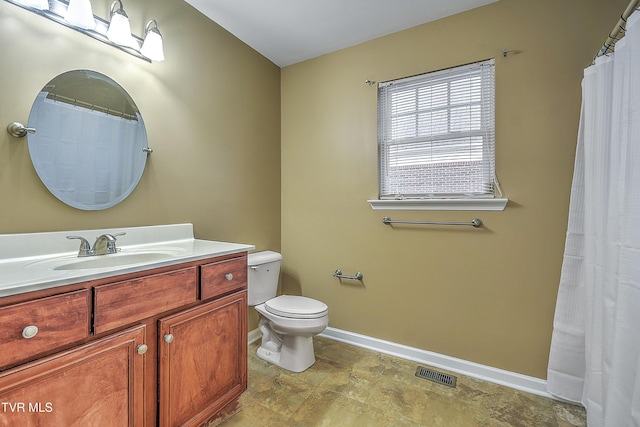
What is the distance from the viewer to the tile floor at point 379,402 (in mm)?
1462

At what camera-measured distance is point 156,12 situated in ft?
5.36

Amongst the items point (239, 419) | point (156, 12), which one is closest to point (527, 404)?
point (239, 419)

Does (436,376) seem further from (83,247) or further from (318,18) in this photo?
(318,18)

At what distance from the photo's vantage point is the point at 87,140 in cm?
137

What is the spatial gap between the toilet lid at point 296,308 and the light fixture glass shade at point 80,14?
175cm

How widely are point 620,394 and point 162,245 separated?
210 cm

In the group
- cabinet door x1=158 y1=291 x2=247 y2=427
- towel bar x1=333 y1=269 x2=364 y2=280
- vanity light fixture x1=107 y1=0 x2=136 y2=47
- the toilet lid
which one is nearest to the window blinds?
towel bar x1=333 y1=269 x2=364 y2=280

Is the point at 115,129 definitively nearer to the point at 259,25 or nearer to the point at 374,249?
the point at 259,25

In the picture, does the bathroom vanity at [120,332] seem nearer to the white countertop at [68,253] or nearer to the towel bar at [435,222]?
the white countertop at [68,253]

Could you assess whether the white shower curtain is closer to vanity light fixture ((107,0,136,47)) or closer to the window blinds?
the window blinds

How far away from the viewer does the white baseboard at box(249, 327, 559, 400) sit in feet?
5.60

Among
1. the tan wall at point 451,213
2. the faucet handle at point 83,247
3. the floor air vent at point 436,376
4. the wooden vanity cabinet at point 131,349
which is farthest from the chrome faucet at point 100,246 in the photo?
the floor air vent at point 436,376

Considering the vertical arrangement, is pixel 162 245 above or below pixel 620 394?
above

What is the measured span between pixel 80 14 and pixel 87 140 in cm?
53
